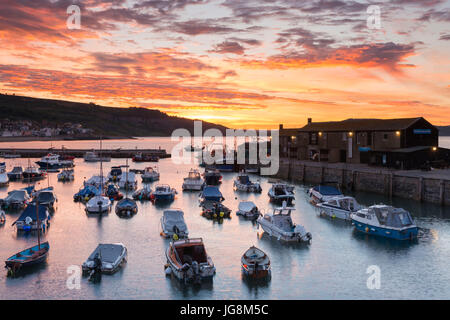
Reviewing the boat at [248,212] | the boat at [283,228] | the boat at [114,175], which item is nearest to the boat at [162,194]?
the boat at [248,212]

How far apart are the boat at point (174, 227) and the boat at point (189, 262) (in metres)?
7.26

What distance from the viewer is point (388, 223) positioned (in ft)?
116

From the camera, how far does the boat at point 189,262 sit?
24609 mm

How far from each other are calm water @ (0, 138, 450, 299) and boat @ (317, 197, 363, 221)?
1.62 metres

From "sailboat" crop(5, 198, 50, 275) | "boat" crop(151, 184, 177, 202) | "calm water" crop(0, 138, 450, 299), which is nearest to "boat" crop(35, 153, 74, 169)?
"boat" crop(151, 184, 177, 202)

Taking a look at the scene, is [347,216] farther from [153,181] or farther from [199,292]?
[153,181]

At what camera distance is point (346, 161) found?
78875 mm

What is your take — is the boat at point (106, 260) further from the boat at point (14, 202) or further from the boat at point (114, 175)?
the boat at point (114, 175)

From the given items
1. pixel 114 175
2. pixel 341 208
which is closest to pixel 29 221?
pixel 341 208

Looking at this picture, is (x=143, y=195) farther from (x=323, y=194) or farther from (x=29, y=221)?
(x=323, y=194)

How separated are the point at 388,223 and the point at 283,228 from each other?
9531 mm

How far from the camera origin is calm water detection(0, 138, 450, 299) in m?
23.9

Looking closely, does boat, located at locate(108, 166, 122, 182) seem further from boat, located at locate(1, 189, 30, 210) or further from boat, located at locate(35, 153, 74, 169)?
boat, located at locate(35, 153, 74, 169)
